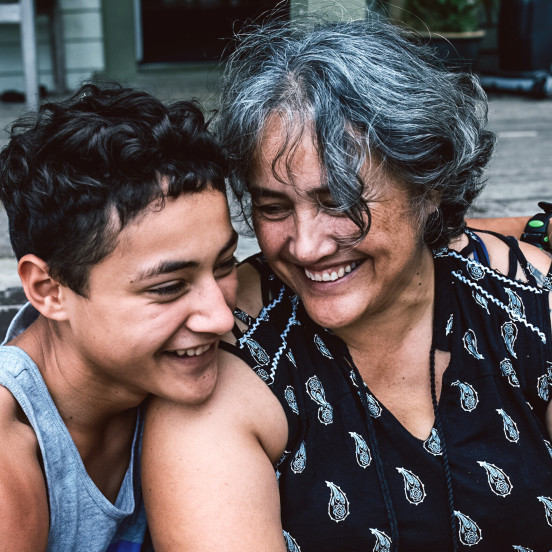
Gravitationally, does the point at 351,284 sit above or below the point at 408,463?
above

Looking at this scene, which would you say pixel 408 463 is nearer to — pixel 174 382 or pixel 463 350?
pixel 463 350

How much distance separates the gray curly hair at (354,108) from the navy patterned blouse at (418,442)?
A: 0.31 metres

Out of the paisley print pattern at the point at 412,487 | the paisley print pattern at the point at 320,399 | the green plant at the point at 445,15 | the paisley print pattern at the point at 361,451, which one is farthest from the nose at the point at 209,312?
the green plant at the point at 445,15

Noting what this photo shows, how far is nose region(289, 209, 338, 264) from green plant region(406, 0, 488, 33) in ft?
18.8

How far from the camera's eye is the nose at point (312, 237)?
1.61m

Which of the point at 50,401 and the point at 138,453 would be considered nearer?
the point at 50,401

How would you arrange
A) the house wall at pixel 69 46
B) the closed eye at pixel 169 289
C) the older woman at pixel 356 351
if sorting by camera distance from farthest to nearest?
the house wall at pixel 69 46
the older woman at pixel 356 351
the closed eye at pixel 169 289

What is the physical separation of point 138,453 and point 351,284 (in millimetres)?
596

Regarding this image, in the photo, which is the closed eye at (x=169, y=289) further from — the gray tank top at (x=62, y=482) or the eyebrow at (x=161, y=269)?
the gray tank top at (x=62, y=482)

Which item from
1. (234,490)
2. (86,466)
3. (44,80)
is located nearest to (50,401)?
(86,466)

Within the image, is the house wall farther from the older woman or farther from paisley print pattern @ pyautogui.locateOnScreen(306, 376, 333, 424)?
paisley print pattern @ pyautogui.locateOnScreen(306, 376, 333, 424)

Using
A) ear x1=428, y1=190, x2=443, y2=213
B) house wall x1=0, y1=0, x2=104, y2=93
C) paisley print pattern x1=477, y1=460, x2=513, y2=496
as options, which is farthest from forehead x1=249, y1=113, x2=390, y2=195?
house wall x1=0, y1=0, x2=104, y2=93

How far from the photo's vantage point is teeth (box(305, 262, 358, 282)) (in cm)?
168

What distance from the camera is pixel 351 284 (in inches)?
66.7
